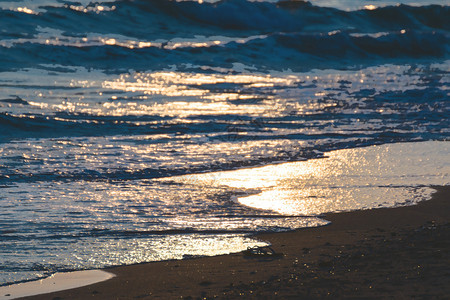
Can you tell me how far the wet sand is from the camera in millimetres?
4160

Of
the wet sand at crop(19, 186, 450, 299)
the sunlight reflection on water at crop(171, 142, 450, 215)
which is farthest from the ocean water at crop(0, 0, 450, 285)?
the wet sand at crop(19, 186, 450, 299)

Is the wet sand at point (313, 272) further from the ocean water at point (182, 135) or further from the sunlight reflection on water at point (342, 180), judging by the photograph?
the sunlight reflection on water at point (342, 180)

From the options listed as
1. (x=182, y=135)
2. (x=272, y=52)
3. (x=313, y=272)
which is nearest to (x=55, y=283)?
(x=313, y=272)

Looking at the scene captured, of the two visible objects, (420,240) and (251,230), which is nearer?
(420,240)

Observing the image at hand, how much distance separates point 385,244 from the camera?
528cm

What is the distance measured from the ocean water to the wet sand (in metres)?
0.35

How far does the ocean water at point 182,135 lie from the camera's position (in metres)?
6.01

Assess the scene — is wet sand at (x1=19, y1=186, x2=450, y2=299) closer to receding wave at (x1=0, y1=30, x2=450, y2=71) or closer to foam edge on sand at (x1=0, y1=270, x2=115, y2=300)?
foam edge on sand at (x1=0, y1=270, x2=115, y2=300)

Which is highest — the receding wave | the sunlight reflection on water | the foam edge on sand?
the receding wave

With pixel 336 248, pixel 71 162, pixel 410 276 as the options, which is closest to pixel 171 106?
pixel 71 162

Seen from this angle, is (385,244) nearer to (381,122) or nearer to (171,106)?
(381,122)

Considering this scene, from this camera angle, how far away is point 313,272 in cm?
457

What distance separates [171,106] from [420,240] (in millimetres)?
9378

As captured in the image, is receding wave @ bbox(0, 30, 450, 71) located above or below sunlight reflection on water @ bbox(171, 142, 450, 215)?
above
